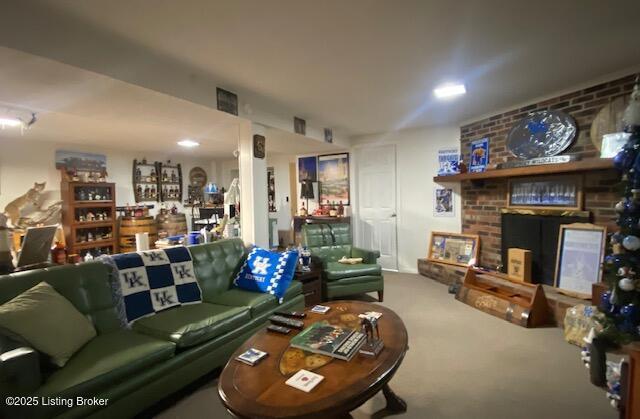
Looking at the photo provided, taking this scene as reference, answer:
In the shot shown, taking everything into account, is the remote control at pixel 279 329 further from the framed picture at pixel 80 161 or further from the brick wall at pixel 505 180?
the framed picture at pixel 80 161

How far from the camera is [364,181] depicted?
5230mm

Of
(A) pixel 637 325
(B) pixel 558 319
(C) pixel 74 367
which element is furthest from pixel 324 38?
(B) pixel 558 319

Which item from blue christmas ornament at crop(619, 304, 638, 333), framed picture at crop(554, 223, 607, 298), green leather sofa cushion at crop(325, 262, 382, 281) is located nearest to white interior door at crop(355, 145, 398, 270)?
green leather sofa cushion at crop(325, 262, 382, 281)

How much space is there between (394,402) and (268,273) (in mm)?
1388

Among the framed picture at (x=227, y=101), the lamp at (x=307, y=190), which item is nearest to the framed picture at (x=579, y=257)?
the framed picture at (x=227, y=101)

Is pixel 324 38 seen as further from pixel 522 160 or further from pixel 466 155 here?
pixel 466 155

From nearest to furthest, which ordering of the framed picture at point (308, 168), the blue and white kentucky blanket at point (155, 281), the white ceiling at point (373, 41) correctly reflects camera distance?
1. the white ceiling at point (373, 41)
2. the blue and white kentucky blanket at point (155, 281)
3. the framed picture at point (308, 168)

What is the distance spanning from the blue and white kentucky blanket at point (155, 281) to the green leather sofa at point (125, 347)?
85 mm

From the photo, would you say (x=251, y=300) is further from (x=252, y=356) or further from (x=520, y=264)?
(x=520, y=264)

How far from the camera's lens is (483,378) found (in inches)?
82.7

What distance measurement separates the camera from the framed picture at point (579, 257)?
287 centimetres

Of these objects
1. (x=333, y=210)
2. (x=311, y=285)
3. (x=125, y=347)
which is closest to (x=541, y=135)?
(x=311, y=285)

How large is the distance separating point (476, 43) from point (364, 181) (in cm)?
322

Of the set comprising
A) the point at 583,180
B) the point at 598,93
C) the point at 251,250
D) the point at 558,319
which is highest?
the point at 598,93
